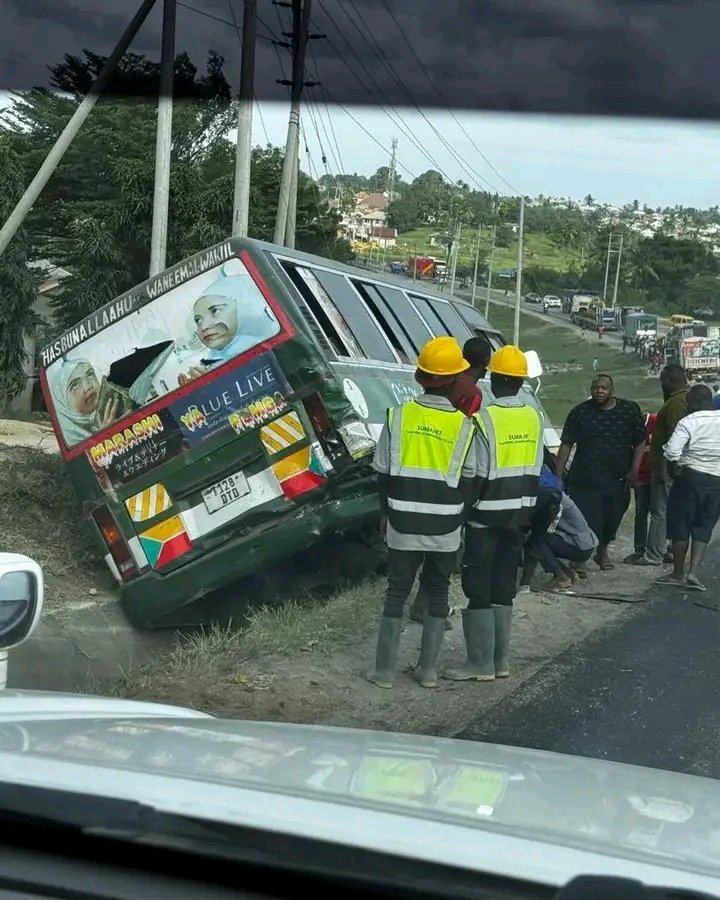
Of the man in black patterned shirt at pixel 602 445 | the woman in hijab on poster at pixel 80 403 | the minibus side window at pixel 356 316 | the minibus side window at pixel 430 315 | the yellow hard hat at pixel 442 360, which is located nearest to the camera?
the yellow hard hat at pixel 442 360

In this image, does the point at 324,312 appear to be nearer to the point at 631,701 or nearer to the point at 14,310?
the point at 631,701

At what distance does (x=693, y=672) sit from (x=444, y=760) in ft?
17.0

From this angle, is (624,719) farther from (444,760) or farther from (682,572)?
(682,572)

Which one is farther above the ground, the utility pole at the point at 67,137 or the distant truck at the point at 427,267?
the utility pole at the point at 67,137

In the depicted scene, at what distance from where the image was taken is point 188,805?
1970 mm

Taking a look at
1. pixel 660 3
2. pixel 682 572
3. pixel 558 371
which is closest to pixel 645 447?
pixel 682 572

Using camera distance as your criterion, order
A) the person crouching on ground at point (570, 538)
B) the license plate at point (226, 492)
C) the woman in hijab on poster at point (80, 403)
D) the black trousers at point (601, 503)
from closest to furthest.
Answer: the license plate at point (226, 492) < the woman in hijab on poster at point (80, 403) < the person crouching on ground at point (570, 538) < the black trousers at point (601, 503)

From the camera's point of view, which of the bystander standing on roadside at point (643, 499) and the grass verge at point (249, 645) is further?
the bystander standing on roadside at point (643, 499)

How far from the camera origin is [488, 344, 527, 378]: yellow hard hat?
7.24m

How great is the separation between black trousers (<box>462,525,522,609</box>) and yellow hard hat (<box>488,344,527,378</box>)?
93cm

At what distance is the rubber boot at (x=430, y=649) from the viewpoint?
7.05 m

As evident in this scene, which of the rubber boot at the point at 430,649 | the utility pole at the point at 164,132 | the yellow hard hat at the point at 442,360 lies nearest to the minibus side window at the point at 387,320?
the yellow hard hat at the point at 442,360

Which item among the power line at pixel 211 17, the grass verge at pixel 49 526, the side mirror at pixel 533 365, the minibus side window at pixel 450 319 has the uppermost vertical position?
the power line at pixel 211 17

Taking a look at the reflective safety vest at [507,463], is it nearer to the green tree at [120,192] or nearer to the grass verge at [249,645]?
the grass verge at [249,645]
